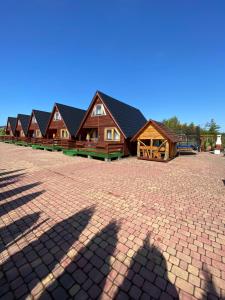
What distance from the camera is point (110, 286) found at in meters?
2.54

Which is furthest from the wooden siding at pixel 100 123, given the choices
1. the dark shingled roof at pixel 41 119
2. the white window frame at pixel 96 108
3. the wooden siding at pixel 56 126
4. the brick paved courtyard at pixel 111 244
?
the dark shingled roof at pixel 41 119

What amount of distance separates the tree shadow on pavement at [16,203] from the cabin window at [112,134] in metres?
11.7

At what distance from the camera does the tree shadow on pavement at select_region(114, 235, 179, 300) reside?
7.97 ft

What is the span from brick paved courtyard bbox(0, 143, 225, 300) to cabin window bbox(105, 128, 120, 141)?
10779mm

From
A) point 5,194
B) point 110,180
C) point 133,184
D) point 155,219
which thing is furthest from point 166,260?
point 5,194

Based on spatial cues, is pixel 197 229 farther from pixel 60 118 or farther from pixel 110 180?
pixel 60 118

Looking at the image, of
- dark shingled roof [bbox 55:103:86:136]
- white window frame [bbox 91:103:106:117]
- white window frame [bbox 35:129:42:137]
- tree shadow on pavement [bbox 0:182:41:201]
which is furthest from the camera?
white window frame [bbox 35:129:42:137]

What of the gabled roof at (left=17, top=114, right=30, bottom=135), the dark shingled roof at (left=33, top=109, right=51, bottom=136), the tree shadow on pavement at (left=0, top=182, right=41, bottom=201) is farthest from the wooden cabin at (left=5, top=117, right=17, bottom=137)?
the tree shadow on pavement at (left=0, top=182, right=41, bottom=201)

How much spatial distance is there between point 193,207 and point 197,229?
50.9 inches

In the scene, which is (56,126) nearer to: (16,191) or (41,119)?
(41,119)

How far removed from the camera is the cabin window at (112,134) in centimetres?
1691

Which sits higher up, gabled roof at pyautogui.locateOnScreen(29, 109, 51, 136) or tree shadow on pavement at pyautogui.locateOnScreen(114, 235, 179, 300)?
gabled roof at pyautogui.locateOnScreen(29, 109, 51, 136)

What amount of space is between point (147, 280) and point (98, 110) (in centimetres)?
1721

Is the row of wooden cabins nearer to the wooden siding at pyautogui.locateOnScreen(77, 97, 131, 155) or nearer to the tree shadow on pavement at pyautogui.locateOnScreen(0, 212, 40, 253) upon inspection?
the wooden siding at pyautogui.locateOnScreen(77, 97, 131, 155)
